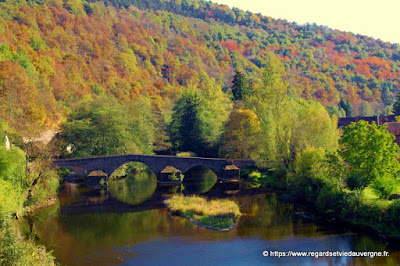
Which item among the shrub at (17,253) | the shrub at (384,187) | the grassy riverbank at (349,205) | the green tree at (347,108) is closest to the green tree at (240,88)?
the grassy riverbank at (349,205)

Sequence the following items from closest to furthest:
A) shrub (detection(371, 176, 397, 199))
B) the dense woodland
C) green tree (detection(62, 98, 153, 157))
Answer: shrub (detection(371, 176, 397, 199)), the dense woodland, green tree (detection(62, 98, 153, 157))

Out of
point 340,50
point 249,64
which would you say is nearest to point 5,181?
point 249,64

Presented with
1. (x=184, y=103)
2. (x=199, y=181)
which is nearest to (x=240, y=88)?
(x=184, y=103)

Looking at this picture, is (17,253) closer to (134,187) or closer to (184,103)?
(134,187)

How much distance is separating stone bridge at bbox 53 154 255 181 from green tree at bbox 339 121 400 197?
884 inches

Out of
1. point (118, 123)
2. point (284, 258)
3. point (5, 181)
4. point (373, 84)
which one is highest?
point (373, 84)

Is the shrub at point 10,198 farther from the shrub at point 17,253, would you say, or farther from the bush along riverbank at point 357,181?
the bush along riverbank at point 357,181

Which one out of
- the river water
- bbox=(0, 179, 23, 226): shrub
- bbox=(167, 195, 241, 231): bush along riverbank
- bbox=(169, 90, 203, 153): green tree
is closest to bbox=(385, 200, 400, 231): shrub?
the river water

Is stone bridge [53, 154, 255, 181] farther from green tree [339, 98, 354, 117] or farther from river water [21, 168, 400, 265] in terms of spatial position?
green tree [339, 98, 354, 117]

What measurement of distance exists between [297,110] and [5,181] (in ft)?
134

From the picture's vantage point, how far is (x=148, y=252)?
35.0 m

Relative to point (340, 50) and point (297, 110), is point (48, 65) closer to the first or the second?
point (297, 110)

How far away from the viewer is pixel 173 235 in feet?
128

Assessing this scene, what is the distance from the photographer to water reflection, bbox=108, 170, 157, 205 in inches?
2141
